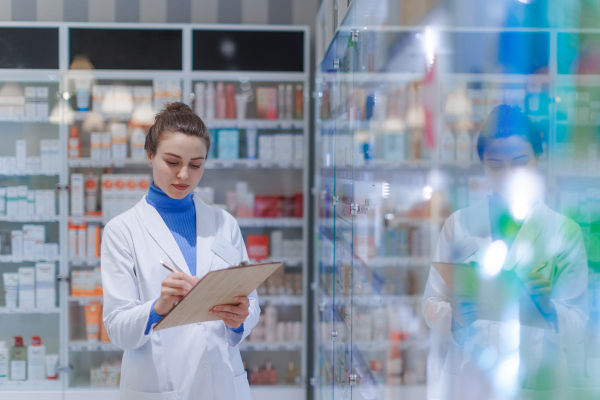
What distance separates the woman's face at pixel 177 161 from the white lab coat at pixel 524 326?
1.00m

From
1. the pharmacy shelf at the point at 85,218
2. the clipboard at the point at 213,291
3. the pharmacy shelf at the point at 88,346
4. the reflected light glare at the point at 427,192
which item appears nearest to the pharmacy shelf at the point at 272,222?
the pharmacy shelf at the point at 85,218

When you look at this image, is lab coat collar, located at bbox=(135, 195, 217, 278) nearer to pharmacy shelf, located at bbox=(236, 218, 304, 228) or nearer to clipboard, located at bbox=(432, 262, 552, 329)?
clipboard, located at bbox=(432, 262, 552, 329)

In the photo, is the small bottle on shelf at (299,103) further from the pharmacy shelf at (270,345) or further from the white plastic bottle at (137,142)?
the pharmacy shelf at (270,345)

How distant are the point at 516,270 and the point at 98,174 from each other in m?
3.48

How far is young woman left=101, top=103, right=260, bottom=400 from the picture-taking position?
151 centimetres

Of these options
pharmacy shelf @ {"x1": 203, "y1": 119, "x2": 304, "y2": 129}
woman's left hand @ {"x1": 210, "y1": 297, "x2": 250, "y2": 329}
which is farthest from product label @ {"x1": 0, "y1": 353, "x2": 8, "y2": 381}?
woman's left hand @ {"x1": 210, "y1": 297, "x2": 250, "y2": 329}

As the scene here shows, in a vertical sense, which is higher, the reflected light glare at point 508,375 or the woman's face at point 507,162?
the woman's face at point 507,162

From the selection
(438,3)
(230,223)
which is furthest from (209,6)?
(438,3)

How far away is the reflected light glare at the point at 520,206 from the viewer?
600 millimetres

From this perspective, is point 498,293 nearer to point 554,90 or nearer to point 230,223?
point 554,90

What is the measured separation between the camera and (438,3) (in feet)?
3.08

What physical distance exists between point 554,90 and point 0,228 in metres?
4.00

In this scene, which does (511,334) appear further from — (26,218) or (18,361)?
(18,361)

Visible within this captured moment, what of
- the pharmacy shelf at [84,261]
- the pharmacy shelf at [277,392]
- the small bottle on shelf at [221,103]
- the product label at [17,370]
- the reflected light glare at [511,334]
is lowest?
the pharmacy shelf at [277,392]
